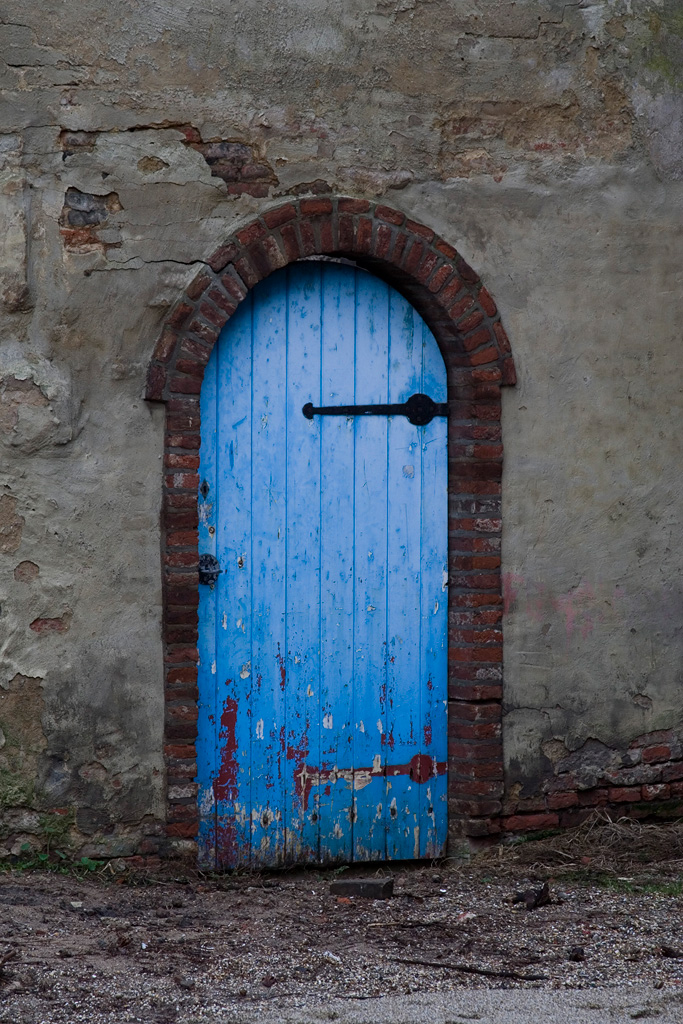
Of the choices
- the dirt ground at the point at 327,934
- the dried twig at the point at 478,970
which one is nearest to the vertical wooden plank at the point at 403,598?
the dirt ground at the point at 327,934

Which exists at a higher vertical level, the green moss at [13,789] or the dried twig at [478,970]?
the green moss at [13,789]

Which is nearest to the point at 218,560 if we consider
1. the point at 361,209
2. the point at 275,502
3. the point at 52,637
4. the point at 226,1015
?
the point at 275,502

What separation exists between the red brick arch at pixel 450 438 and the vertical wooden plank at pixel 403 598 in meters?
0.14

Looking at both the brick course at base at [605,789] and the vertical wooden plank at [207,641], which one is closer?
the vertical wooden plank at [207,641]

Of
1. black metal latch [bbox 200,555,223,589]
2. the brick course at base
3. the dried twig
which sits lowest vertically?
the dried twig

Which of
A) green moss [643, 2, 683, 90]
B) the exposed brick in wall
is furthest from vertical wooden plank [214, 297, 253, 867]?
green moss [643, 2, 683, 90]

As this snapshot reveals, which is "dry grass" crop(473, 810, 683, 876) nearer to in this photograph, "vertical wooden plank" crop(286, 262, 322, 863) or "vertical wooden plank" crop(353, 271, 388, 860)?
"vertical wooden plank" crop(353, 271, 388, 860)

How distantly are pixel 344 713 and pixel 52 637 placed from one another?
1249 millimetres

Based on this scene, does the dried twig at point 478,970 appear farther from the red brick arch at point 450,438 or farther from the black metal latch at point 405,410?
the black metal latch at point 405,410

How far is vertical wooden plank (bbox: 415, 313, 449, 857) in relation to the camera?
16.8ft

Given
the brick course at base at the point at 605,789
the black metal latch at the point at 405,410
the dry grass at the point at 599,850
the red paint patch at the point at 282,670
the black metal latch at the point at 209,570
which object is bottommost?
the dry grass at the point at 599,850

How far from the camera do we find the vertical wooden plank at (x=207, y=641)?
15.9 feet

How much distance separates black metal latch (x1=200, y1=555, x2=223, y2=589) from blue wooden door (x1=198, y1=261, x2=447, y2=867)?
0.03m

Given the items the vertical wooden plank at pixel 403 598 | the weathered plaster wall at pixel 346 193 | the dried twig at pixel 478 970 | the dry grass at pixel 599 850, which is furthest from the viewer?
the vertical wooden plank at pixel 403 598
